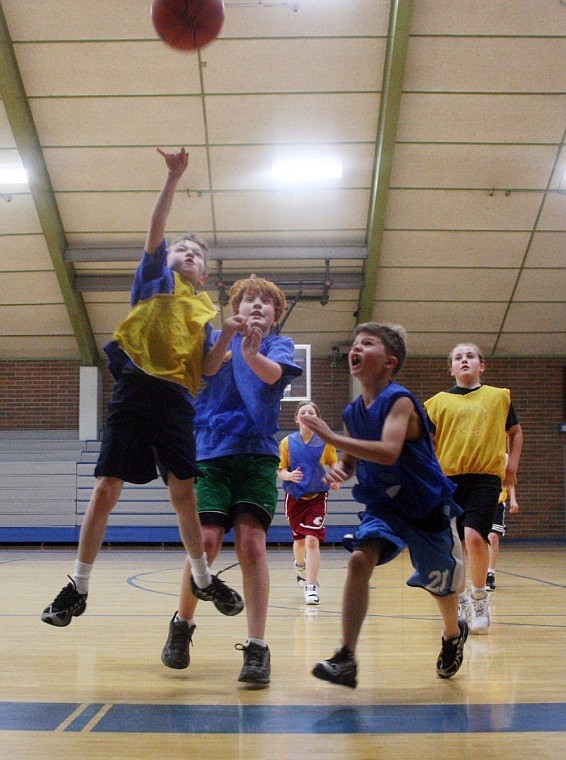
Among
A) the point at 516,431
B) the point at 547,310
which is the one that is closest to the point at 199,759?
the point at 516,431

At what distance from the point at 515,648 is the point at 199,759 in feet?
7.52

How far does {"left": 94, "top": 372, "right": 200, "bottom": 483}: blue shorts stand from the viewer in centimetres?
312

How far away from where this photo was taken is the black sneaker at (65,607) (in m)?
3.06

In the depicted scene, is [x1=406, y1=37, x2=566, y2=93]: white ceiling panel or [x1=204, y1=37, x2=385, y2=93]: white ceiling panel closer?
[x1=406, y1=37, x2=566, y2=93]: white ceiling panel

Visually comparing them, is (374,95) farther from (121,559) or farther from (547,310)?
(121,559)

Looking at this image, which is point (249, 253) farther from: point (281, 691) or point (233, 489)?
point (281, 691)

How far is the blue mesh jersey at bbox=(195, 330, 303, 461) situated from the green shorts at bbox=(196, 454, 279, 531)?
0.14 feet

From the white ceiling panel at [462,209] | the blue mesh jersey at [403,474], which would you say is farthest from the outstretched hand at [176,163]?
the white ceiling panel at [462,209]

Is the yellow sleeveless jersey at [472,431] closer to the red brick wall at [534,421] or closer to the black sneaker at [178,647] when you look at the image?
the black sneaker at [178,647]

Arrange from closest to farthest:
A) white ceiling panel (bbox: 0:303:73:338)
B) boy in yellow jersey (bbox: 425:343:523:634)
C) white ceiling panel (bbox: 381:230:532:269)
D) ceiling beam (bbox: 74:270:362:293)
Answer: boy in yellow jersey (bbox: 425:343:523:634), white ceiling panel (bbox: 381:230:532:269), ceiling beam (bbox: 74:270:362:293), white ceiling panel (bbox: 0:303:73:338)

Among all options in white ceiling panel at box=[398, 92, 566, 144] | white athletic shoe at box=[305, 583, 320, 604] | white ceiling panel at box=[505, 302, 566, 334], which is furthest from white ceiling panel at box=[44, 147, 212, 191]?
white athletic shoe at box=[305, 583, 320, 604]

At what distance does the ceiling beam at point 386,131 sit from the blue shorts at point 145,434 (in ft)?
23.9

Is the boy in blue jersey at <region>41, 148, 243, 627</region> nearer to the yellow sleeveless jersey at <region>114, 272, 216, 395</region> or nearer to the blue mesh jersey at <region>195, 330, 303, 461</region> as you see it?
the yellow sleeveless jersey at <region>114, 272, 216, 395</region>

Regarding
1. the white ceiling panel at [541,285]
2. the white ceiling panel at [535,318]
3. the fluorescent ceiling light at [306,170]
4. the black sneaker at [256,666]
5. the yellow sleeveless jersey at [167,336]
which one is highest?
the fluorescent ceiling light at [306,170]
